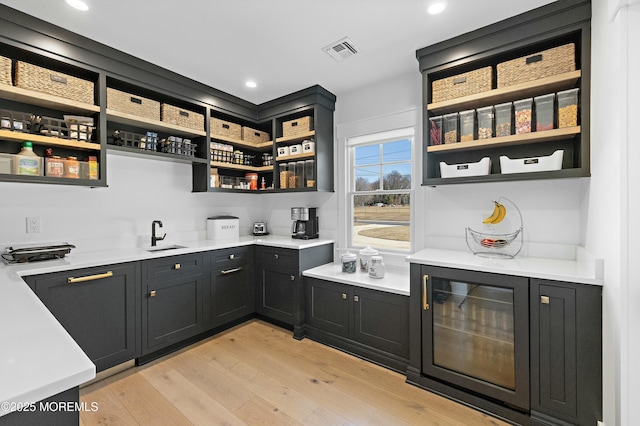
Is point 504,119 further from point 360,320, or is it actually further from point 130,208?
point 130,208

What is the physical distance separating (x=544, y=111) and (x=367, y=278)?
192cm

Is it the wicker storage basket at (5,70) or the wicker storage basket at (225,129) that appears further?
the wicker storage basket at (225,129)

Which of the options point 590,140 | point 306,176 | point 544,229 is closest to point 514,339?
point 544,229

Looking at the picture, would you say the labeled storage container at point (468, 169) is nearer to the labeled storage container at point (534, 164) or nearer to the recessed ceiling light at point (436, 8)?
the labeled storage container at point (534, 164)

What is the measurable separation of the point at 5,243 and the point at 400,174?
3484 millimetres

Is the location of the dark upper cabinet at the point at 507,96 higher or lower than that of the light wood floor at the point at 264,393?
higher

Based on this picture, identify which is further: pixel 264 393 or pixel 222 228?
pixel 222 228

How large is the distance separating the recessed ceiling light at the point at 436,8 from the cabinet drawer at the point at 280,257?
2340 millimetres

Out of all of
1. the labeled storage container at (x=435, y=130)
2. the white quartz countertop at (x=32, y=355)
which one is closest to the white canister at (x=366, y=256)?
the labeled storage container at (x=435, y=130)

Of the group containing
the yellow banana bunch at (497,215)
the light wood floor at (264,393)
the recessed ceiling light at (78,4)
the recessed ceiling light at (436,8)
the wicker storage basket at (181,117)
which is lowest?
the light wood floor at (264,393)

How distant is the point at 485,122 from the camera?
231 cm

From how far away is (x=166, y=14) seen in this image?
205cm

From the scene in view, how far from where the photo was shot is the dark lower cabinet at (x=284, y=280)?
3.10 meters

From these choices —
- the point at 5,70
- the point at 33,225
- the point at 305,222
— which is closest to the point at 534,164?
the point at 305,222
